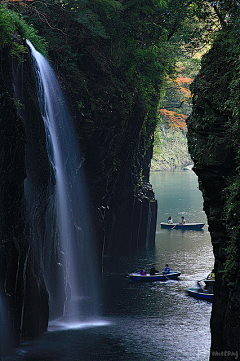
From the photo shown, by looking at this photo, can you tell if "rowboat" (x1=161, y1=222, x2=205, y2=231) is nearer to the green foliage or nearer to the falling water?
the falling water

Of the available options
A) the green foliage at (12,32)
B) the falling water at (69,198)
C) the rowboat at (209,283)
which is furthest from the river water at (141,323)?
the green foliage at (12,32)

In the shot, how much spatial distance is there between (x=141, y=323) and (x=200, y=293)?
475cm

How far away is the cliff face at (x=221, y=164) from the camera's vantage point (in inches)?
402

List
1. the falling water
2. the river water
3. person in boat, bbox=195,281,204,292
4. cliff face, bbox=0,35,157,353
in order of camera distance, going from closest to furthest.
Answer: cliff face, bbox=0,35,157,353
the river water
the falling water
person in boat, bbox=195,281,204,292

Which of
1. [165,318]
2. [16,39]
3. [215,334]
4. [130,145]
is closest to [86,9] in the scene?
[16,39]

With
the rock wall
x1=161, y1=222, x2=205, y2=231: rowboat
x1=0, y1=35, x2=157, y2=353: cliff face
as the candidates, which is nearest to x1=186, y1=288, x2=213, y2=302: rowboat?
x1=0, y1=35, x2=157, y2=353: cliff face

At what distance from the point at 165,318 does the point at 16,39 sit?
13.8 metres

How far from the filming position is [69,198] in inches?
922

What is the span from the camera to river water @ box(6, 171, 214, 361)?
53.0 ft

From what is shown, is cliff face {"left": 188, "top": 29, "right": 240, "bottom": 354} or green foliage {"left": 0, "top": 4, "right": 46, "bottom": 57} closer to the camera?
cliff face {"left": 188, "top": 29, "right": 240, "bottom": 354}

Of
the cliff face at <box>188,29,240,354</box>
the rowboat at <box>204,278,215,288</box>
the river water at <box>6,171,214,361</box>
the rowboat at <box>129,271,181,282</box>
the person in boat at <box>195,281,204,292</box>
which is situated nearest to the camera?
the cliff face at <box>188,29,240,354</box>

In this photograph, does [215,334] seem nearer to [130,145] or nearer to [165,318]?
[165,318]

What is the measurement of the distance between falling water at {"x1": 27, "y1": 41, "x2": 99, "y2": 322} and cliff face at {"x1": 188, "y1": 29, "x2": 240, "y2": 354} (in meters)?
9.63

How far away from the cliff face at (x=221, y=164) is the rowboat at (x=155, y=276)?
593 inches
